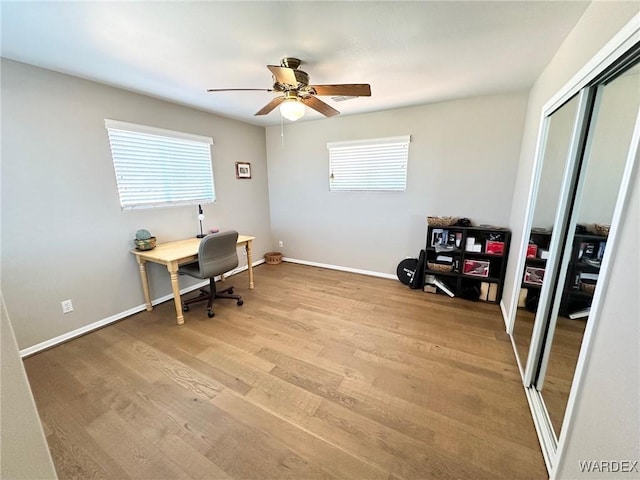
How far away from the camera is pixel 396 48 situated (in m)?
1.91

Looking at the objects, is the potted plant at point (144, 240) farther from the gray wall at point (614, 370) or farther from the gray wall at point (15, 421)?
the gray wall at point (614, 370)

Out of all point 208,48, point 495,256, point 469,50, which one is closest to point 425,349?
point 495,256

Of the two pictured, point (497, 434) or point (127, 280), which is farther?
point (127, 280)

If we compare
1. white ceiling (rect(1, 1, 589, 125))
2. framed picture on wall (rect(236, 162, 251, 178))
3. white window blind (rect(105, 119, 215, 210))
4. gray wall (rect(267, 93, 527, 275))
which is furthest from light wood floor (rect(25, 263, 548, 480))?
white ceiling (rect(1, 1, 589, 125))

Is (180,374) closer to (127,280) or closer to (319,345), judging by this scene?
(319,345)

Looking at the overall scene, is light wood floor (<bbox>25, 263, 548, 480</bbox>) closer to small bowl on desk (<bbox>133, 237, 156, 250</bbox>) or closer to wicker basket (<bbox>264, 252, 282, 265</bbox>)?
small bowl on desk (<bbox>133, 237, 156, 250</bbox>)

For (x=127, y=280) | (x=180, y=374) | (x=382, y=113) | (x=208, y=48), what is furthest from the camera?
(x=382, y=113)

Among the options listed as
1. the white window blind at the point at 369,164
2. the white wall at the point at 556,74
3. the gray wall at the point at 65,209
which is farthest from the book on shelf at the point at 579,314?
the gray wall at the point at 65,209

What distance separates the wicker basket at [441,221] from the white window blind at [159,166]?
3.11m

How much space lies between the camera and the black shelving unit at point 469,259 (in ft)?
10.00

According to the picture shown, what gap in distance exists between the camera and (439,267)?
334 centimetres

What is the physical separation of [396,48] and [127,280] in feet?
11.6

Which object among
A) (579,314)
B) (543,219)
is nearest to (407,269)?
(543,219)

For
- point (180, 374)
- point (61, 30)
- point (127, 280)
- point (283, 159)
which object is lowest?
point (180, 374)
